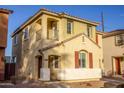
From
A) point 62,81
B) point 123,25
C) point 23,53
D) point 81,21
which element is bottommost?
point 62,81

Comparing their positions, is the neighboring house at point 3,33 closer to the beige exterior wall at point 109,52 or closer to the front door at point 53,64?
the front door at point 53,64

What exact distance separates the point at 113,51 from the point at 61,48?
13.5ft

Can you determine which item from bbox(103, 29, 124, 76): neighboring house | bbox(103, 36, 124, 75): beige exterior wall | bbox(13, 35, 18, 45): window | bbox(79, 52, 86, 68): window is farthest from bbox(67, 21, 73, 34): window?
bbox(13, 35, 18, 45): window

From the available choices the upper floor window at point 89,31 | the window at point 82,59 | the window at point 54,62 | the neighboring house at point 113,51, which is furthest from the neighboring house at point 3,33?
the neighboring house at point 113,51

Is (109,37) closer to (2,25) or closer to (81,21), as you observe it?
(81,21)

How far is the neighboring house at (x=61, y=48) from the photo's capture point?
30.1ft

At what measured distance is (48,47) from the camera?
30.6ft

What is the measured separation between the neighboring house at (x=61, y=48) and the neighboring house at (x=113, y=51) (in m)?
1.40

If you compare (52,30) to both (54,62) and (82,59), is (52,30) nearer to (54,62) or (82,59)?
(54,62)

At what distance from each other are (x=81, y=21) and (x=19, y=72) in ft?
15.1

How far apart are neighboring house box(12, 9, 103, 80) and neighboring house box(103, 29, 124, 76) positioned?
1.40 metres

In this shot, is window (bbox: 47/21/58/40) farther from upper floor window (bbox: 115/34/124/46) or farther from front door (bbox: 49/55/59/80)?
upper floor window (bbox: 115/34/124/46)
